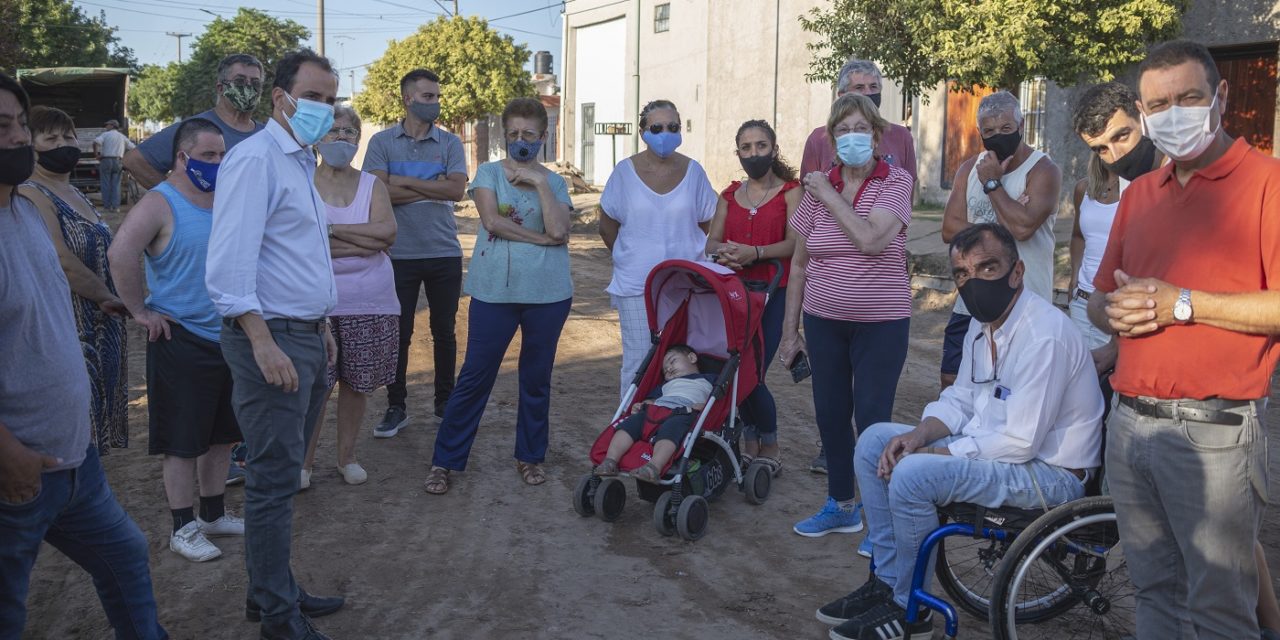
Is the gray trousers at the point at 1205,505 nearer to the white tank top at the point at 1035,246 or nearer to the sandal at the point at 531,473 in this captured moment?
the white tank top at the point at 1035,246

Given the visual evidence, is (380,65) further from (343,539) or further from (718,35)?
(343,539)

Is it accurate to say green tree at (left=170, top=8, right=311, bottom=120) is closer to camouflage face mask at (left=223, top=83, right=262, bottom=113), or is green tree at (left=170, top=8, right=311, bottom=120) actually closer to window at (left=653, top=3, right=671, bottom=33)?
window at (left=653, top=3, right=671, bottom=33)

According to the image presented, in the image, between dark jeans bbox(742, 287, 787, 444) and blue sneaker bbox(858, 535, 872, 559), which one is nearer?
blue sneaker bbox(858, 535, 872, 559)

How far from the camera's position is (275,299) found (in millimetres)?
3750

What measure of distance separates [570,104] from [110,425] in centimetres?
3553

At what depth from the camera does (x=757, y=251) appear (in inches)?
233

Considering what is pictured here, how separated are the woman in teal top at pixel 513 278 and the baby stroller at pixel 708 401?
23.1 inches

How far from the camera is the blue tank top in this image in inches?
184

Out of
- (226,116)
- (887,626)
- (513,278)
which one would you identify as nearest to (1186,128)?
(887,626)

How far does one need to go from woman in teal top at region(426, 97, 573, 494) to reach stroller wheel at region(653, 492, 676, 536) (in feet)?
3.74

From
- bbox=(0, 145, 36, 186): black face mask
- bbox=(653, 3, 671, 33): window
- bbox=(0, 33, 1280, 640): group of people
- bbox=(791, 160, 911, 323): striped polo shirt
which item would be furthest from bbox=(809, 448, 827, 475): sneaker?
bbox=(653, 3, 671, 33): window

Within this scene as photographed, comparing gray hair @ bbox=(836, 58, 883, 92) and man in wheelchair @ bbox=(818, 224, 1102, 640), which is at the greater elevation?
gray hair @ bbox=(836, 58, 883, 92)

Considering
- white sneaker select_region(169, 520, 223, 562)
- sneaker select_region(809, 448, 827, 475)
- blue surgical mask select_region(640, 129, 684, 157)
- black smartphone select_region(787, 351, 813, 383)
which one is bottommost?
white sneaker select_region(169, 520, 223, 562)

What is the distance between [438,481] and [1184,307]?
414 centimetres
